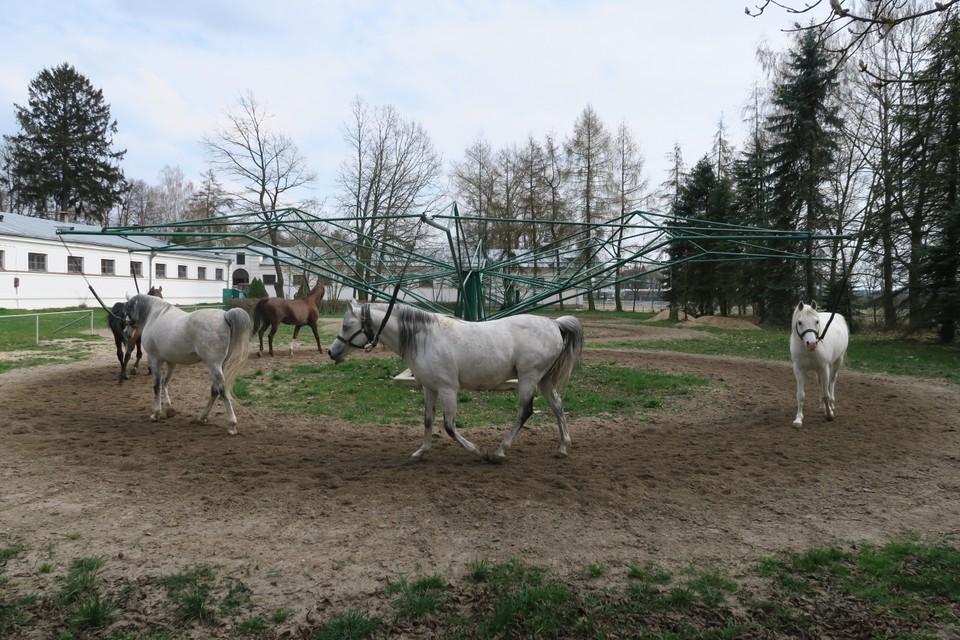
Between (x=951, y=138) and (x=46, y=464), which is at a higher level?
(x=951, y=138)

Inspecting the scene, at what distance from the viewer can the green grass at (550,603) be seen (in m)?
2.62

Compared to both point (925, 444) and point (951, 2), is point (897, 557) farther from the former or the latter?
point (925, 444)

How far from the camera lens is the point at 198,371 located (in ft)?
34.9

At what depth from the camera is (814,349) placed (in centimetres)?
642

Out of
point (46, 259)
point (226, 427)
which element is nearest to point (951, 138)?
point (226, 427)

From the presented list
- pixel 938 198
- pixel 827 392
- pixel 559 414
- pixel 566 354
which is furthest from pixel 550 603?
pixel 938 198

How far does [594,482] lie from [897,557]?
2032 mm

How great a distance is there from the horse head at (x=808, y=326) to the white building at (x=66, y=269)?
894 inches

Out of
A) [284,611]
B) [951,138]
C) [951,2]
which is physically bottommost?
[284,611]

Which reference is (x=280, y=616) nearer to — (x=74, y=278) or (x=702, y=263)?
(x=702, y=263)

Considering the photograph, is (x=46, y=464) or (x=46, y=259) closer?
(x=46, y=464)

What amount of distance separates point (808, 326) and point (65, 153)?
165 feet

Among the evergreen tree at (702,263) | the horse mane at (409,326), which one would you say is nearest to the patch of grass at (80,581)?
the horse mane at (409,326)

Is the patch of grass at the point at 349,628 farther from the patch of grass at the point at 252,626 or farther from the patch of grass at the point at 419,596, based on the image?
the patch of grass at the point at 252,626
